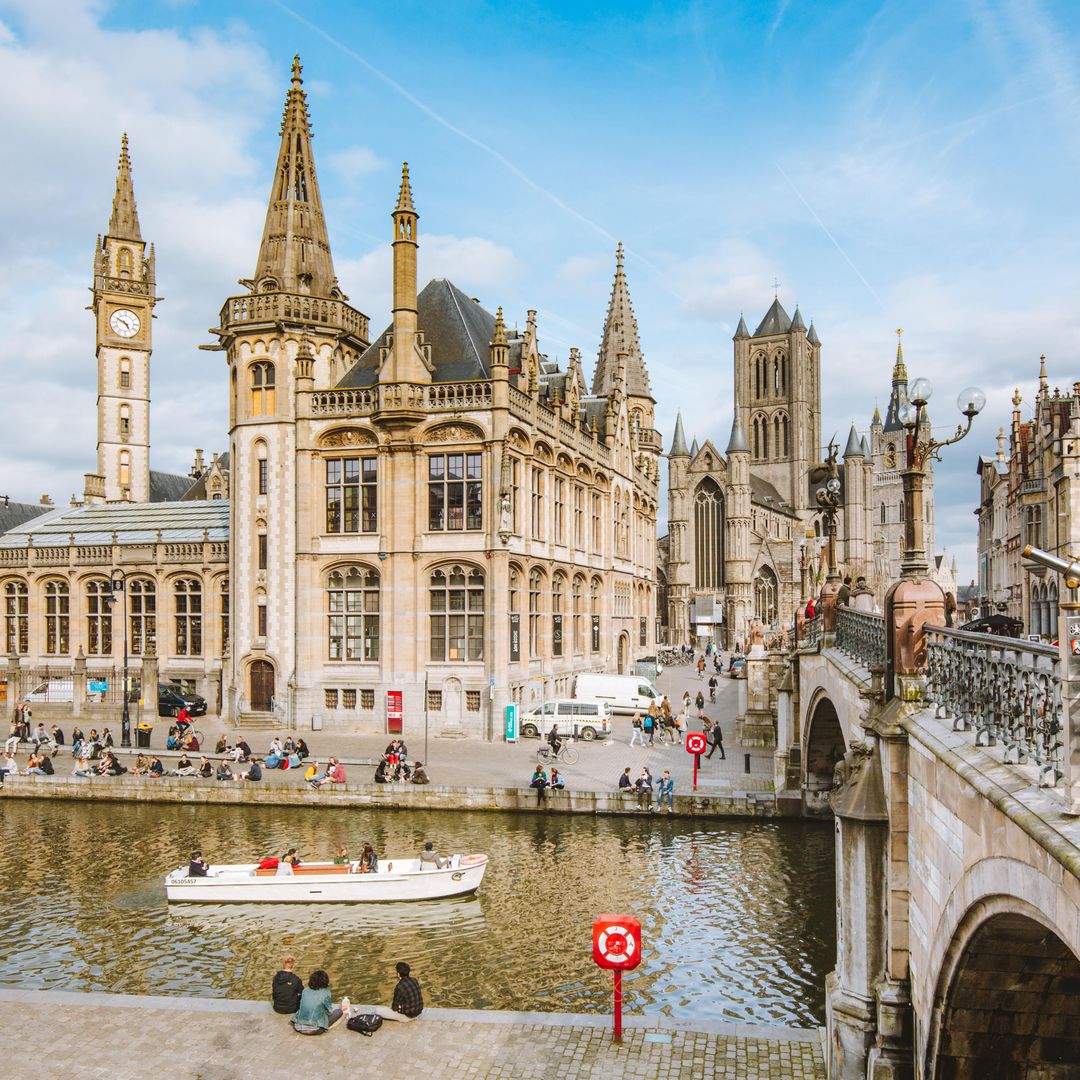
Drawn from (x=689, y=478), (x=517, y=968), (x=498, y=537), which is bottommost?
(x=517, y=968)

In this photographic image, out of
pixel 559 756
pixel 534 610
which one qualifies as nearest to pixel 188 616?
pixel 534 610

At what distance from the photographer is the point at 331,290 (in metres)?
44.8

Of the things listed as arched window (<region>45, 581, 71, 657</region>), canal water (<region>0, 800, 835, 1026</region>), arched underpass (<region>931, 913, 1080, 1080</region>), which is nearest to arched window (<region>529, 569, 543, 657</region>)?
canal water (<region>0, 800, 835, 1026</region>)

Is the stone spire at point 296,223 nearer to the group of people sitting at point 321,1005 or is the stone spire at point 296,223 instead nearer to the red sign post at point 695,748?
the red sign post at point 695,748

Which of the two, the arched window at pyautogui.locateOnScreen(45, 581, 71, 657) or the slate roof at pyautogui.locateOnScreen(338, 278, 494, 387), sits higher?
the slate roof at pyautogui.locateOnScreen(338, 278, 494, 387)

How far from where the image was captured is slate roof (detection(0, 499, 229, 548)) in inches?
1955

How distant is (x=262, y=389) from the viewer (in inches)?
1668

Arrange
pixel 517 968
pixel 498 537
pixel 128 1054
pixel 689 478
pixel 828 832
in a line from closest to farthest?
pixel 128 1054 → pixel 517 968 → pixel 828 832 → pixel 498 537 → pixel 689 478

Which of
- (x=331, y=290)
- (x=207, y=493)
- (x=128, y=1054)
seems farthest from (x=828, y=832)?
(x=207, y=493)

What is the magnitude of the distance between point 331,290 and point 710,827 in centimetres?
2961

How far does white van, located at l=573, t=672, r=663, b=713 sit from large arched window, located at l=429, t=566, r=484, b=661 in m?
7.30

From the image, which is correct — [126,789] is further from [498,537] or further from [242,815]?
[498,537]

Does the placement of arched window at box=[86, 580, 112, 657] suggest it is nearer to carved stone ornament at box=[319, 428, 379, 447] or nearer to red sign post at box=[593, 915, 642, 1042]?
carved stone ornament at box=[319, 428, 379, 447]

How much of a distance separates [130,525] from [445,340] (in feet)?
72.4
